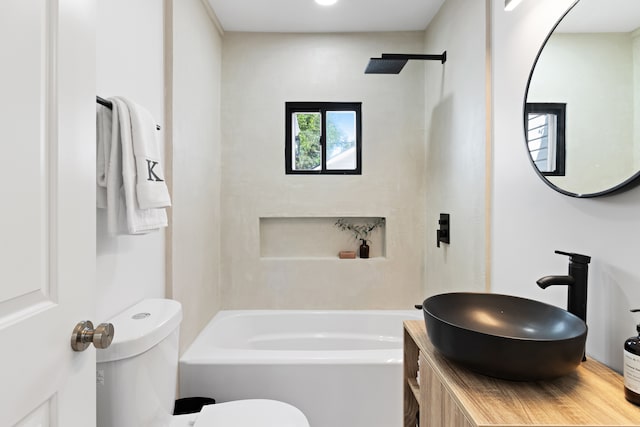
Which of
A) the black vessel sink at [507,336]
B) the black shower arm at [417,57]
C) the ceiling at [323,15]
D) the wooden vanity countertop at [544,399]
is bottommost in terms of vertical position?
the wooden vanity countertop at [544,399]

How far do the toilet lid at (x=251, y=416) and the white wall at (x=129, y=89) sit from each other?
0.55m

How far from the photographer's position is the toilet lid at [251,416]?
4.21ft

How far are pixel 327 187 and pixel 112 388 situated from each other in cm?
193

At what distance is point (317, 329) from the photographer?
266 cm

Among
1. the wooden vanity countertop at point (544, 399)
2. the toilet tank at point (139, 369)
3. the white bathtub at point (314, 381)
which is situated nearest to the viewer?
the wooden vanity countertop at point (544, 399)

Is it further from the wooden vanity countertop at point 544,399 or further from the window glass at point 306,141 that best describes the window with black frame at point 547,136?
the window glass at point 306,141

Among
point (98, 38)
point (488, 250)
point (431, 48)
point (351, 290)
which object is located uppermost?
point (431, 48)

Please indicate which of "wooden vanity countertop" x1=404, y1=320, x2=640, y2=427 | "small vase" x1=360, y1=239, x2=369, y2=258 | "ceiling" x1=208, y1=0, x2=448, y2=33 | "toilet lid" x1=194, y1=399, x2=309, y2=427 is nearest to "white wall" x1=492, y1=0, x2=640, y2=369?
"wooden vanity countertop" x1=404, y1=320, x2=640, y2=427

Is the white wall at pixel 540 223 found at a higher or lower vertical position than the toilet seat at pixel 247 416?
higher

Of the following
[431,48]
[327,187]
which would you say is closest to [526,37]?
[431,48]

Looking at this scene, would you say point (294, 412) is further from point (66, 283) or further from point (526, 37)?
point (526, 37)

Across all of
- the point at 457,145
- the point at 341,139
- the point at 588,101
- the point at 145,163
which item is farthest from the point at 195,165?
the point at 588,101

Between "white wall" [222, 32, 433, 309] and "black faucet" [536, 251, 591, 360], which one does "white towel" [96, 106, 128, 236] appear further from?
"white wall" [222, 32, 433, 309]

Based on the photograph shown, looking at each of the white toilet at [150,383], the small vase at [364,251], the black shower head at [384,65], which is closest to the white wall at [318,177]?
the small vase at [364,251]
